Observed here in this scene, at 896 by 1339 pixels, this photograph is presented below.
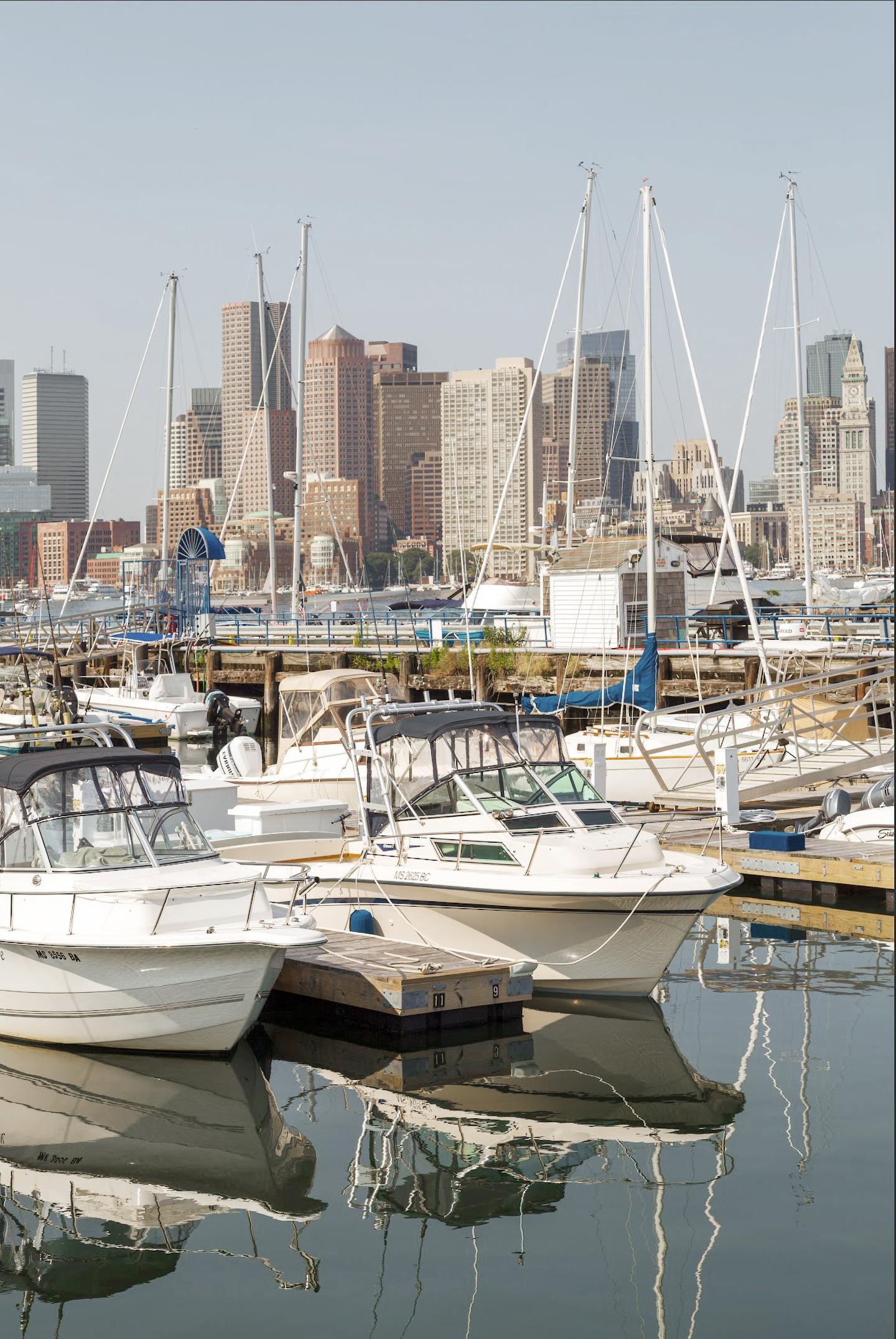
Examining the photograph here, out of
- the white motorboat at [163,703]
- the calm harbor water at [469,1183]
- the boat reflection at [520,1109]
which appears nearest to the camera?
the calm harbor water at [469,1183]

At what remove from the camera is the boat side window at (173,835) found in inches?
567

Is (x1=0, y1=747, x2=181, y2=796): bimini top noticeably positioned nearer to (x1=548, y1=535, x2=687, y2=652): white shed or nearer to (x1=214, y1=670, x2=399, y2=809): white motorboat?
(x1=214, y1=670, x2=399, y2=809): white motorboat

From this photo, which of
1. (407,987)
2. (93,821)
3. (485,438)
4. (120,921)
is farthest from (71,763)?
(485,438)

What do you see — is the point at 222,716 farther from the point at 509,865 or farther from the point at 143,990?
the point at 143,990

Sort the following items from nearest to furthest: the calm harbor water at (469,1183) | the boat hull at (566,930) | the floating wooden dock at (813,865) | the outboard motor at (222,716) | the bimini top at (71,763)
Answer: the calm harbor water at (469,1183), the bimini top at (71,763), the boat hull at (566,930), the floating wooden dock at (813,865), the outboard motor at (222,716)

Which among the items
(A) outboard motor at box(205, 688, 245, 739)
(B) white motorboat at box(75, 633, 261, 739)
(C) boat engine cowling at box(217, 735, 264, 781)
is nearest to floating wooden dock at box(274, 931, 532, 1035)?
(C) boat engine cowling at box(217, 735, 264, 781)

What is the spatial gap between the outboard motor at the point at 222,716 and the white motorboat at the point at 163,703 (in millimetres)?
77

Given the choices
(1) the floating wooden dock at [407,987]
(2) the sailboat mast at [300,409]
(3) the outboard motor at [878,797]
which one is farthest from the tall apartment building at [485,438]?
(1) the floating wooden dock at [407,987]

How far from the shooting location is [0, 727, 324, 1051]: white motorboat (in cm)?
1312

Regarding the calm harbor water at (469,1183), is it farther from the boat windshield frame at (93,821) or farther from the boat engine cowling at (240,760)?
the boat engine cowling at (240,760)

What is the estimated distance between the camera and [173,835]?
1461 centimetres

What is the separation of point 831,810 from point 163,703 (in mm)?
23407

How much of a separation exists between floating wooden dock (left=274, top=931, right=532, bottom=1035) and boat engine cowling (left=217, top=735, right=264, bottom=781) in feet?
38.5

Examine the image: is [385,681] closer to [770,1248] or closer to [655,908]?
[655,908]
